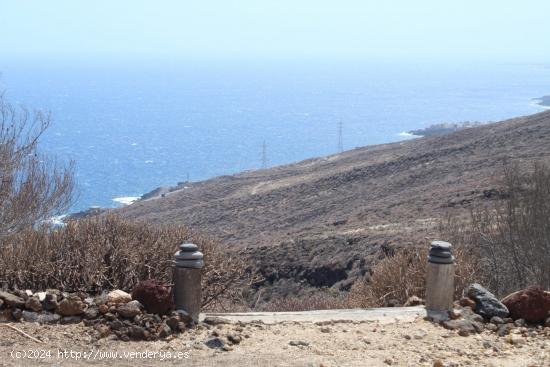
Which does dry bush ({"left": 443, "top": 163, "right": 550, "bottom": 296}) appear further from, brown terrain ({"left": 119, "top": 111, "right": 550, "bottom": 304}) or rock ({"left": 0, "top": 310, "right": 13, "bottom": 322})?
rock ({"left": 0, "top": 310, "right": 13, "bottom": 322})

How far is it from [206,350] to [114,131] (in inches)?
5959

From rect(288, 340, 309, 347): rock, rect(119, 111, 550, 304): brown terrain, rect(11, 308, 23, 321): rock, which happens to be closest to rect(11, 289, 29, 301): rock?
rect(11, 308, 23, 321): rock

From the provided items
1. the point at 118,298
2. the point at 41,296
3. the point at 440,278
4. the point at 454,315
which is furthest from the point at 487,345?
the point at 41,296

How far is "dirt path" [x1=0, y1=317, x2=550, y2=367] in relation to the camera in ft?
19.7

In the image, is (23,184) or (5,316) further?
(23,184)

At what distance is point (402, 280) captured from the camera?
9.18m

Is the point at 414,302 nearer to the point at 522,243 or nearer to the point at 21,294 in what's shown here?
the point at 21,294

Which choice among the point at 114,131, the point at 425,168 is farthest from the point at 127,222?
the point at 114,131

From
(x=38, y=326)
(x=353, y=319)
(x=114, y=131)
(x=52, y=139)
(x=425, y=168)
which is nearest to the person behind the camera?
(x=38, y=326)

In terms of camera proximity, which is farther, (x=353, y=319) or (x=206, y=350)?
(x=353, y=319)

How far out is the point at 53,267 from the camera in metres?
7.93

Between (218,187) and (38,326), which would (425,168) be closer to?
(218,187)

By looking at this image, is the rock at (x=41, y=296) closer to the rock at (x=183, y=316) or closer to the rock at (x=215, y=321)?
the rock at (x=183, y=316)

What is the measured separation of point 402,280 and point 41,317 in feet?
14.0
